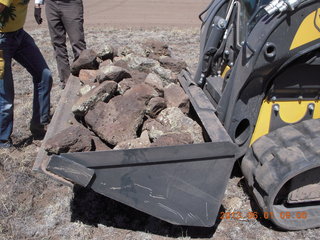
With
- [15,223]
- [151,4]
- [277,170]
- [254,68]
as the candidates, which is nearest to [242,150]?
[277,170]

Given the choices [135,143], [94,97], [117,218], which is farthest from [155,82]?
[117,218]

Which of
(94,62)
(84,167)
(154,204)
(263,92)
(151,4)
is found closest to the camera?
(84,167)

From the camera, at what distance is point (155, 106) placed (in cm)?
330

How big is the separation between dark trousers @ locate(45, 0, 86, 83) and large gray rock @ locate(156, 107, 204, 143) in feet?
7.71

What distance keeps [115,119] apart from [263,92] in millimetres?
1174

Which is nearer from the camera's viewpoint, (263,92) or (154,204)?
(154,204)

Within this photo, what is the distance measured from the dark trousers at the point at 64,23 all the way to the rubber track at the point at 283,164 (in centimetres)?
305

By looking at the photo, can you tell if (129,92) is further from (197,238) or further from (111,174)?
(197,238)

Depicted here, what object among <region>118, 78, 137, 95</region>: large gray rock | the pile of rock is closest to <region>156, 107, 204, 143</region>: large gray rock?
the pile of rock

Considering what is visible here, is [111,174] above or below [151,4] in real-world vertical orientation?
above

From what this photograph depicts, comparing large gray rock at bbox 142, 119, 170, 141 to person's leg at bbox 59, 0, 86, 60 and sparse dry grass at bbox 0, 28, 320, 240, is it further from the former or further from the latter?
person's leg at bbox 59, 0, 86, 60

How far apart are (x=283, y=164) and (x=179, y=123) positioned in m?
0.90

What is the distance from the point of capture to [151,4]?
12.8 meters

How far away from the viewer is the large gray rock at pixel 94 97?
3268 millimetres
